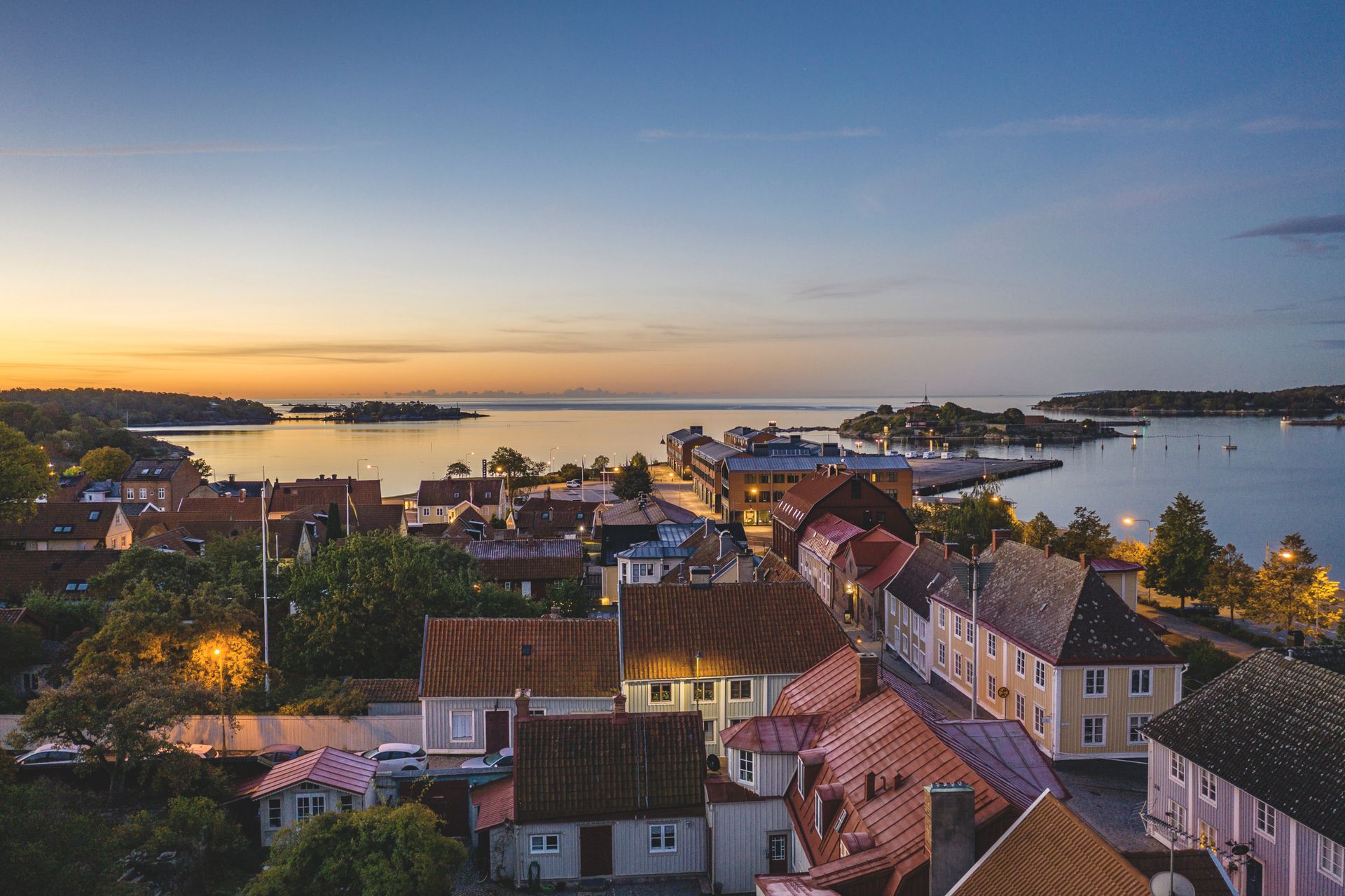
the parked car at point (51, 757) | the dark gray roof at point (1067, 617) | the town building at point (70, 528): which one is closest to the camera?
the parked car at point (51, 757)

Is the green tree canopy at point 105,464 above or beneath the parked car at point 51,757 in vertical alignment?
above

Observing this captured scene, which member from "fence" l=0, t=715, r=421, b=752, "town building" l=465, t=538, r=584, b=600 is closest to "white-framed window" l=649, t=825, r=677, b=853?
"fence" l=0, t=715, r=421, b=752

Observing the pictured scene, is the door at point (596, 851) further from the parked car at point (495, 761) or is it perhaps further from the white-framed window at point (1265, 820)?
the white-framed window at point (1265, 820)

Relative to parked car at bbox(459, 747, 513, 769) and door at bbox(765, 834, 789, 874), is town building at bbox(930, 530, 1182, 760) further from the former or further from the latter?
parked car at bbox(459, 747, 513, 769)

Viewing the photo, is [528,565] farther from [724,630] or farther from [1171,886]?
[1171,886]

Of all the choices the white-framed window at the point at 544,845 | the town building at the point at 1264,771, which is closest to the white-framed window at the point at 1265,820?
the town building at the point at 1264,771

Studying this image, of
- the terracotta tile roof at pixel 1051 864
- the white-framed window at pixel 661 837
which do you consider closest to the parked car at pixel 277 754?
the white-framed window at pixel 661 837

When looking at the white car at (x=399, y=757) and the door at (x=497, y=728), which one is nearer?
the white car at (x=399, y=757)

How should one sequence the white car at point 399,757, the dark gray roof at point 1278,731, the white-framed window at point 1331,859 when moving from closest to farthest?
the white-framed window at point 1331,859
the dark gray roof at point 1278,731
the white car at point 399,757
